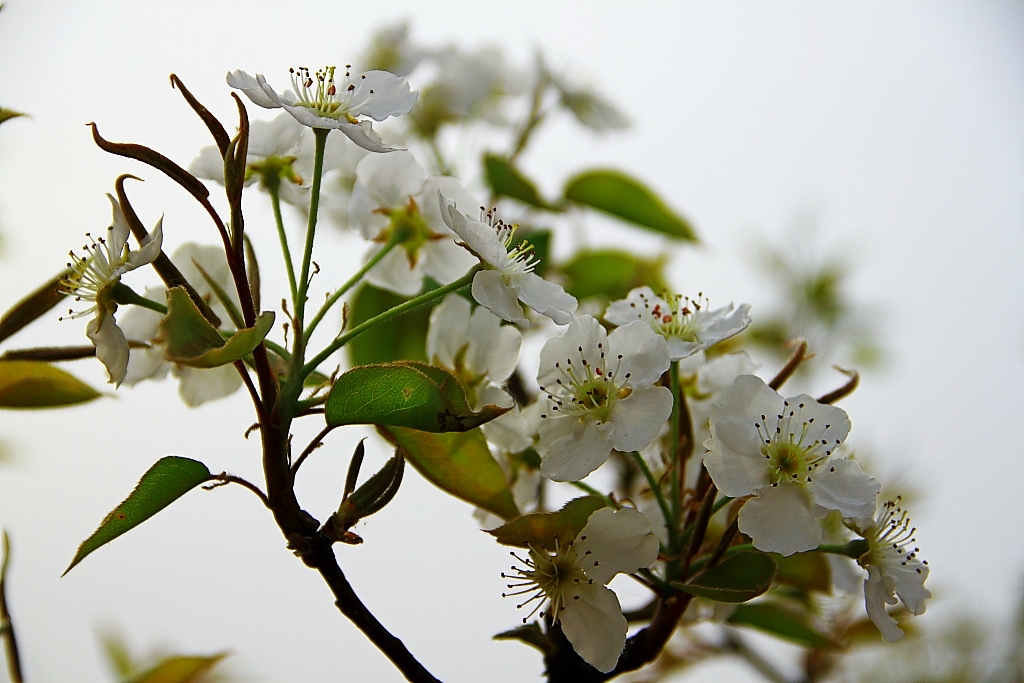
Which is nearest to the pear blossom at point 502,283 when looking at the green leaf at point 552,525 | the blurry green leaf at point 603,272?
the green leaf at point 552,525

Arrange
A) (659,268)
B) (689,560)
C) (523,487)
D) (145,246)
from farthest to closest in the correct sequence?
(659,268) → (523,487) → (689,560) → (145,246)

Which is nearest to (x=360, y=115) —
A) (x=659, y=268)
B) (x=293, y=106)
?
(x=293, y=106)

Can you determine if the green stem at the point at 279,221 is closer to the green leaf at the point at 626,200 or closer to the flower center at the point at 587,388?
the flower center at the point at 587,388

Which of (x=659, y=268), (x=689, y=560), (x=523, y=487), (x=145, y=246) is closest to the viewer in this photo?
(x=145, y=246)

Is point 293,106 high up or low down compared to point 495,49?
down

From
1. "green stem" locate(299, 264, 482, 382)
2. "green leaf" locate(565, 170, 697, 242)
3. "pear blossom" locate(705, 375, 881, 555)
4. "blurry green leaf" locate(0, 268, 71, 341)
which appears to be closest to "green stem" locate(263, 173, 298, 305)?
"green stem" locate(299, 264, 482, 382)

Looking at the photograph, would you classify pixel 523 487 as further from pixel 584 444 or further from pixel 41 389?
pixel 41 389

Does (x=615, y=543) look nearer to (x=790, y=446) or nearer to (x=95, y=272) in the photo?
(x=790, y=446)
